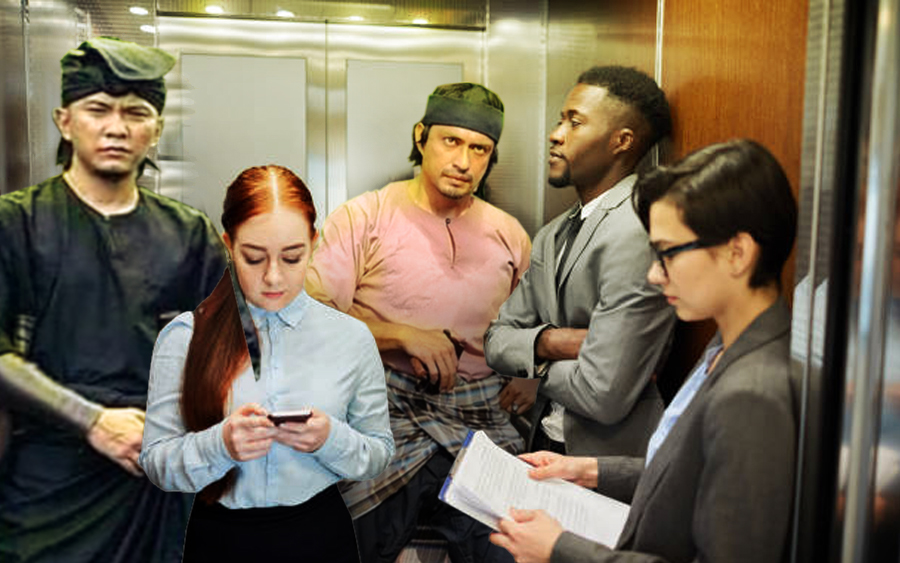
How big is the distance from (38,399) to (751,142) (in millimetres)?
1733

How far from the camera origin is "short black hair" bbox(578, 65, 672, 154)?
190 cm

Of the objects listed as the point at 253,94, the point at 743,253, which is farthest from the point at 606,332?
the point at 253,94

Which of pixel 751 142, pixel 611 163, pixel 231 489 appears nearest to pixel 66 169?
pixel 231 489

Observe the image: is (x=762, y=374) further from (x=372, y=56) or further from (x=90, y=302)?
(x=90, y=302)

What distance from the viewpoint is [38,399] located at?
1.88 meters

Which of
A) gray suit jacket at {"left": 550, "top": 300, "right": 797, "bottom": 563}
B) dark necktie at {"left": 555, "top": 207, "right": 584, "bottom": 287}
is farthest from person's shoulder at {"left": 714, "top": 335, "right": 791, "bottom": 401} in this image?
dark necktie at {"left": 555, "top": 207, "right": 584, "bottom": 287}

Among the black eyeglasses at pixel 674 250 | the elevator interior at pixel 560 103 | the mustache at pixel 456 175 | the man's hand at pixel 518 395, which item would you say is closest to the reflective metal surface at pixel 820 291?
the elevator interior at pixel 560 103

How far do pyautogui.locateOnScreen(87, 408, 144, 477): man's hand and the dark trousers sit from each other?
2.04ft

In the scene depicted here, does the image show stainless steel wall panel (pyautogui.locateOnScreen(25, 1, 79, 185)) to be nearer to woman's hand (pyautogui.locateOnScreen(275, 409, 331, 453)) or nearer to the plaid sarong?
woman's hand (pyautogui.locateOnScreen(275, 409, 331, 453))

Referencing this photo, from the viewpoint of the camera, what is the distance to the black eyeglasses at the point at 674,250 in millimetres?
1378

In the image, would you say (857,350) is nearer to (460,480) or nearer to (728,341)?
(728,341)

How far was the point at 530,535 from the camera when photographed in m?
1.44

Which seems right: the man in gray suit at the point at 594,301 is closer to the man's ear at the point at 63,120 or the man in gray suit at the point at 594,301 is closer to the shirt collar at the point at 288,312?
the shirt collar at the point at 288,312

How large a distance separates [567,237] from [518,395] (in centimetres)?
45
